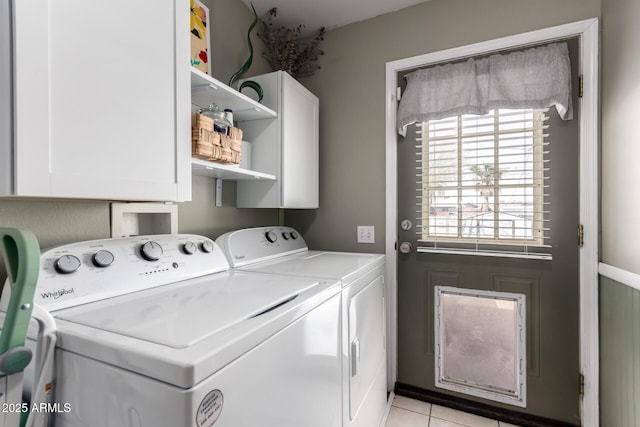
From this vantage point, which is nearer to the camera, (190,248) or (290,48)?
(190,248)

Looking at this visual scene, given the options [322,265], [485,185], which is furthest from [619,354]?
[322,265]

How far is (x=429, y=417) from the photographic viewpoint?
1866 millimetres

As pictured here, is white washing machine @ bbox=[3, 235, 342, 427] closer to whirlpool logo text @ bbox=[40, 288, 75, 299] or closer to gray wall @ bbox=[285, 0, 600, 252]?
whirlpool logo text @ bbox=[40, 288, 75, 299]

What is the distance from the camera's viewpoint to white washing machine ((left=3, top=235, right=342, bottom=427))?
592mm

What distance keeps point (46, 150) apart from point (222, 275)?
0.77 metres

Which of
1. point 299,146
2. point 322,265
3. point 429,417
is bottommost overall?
point 429,417

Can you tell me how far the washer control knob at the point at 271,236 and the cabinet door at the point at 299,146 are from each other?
0.21 meters

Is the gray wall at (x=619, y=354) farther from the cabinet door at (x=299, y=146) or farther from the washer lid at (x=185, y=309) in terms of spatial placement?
the cabinet door at (x=299, y=146)

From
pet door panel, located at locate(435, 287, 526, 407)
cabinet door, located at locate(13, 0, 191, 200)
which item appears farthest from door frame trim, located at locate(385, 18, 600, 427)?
cabinet door, located at locate(13, 0, 191, 200)

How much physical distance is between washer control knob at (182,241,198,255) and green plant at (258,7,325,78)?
4.71ft

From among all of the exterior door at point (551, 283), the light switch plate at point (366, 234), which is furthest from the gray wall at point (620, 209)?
the light switch plate at point (366, 234)

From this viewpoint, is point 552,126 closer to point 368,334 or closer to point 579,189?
point 579,189

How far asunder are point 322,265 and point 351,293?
0.27m

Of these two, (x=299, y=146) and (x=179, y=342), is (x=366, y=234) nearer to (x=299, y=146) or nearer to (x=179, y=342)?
(x=299, y=146)
